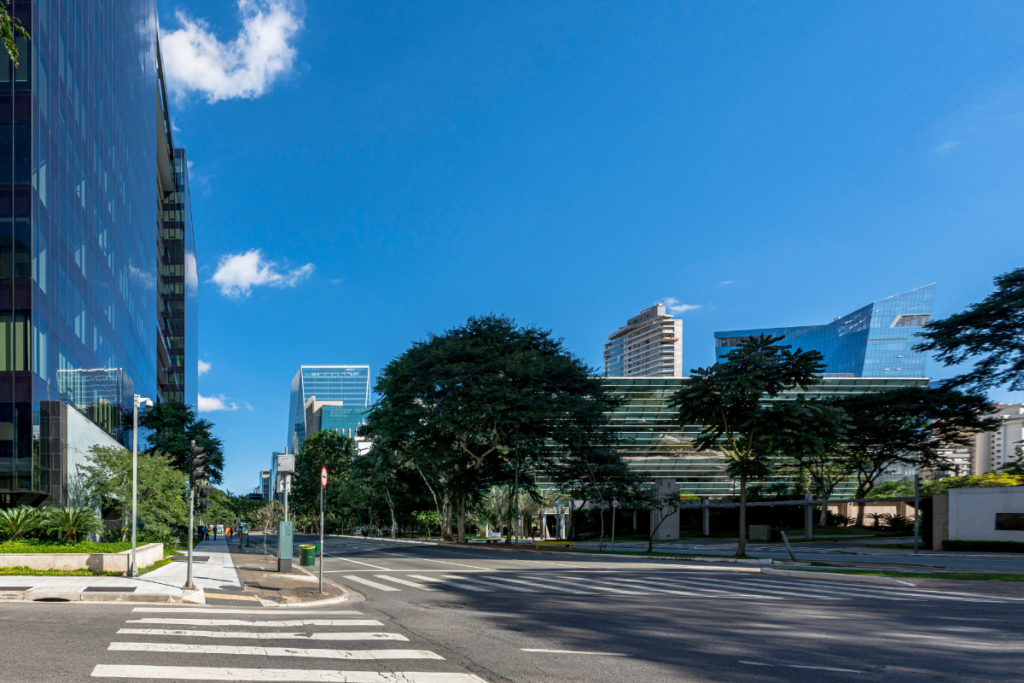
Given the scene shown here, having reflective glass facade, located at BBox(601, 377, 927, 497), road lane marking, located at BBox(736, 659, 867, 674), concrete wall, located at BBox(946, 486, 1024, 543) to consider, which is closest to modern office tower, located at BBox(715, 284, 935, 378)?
reflective glass facade, located at BBox(601, 377, 927, 497)

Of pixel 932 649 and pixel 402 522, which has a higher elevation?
pixel 932 649

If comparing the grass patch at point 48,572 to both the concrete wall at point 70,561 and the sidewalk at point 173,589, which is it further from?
the sidewalk at point 173,589

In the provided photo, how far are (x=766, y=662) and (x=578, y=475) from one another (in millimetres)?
40458

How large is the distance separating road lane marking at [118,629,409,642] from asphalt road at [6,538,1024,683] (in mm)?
44

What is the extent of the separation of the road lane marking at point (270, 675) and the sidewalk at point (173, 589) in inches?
309

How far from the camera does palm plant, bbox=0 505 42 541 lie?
24156 mm

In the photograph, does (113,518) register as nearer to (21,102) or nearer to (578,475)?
(21,102)

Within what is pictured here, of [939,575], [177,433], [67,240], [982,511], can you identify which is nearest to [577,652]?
[939,575]

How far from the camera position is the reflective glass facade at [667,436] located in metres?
92.0

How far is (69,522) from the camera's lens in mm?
24734

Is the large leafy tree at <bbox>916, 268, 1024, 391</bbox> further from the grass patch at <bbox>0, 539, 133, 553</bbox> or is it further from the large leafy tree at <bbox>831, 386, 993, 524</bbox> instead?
the grass patch at <bbox>0, 539, 133, 553</bbox>

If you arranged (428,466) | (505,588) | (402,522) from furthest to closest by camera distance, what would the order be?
(402,522)
(428,466)
(505,588)

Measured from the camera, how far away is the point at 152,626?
12469mm

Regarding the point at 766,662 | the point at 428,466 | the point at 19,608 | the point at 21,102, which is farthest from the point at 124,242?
the point at 766,662
